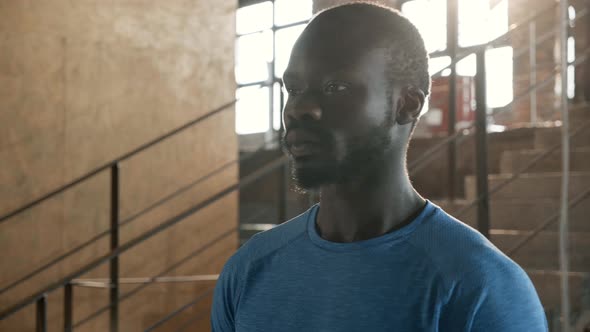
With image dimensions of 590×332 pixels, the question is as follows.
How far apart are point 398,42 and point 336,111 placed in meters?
0.10

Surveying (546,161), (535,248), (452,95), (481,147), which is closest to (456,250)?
(481,147)

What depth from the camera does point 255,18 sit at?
8969 millimetres

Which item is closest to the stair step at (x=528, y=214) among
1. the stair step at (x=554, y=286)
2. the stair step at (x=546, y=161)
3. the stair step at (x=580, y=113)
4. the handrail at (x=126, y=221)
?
the stair step at (x=546, y=161)

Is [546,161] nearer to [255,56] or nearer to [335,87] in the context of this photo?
[335,87]

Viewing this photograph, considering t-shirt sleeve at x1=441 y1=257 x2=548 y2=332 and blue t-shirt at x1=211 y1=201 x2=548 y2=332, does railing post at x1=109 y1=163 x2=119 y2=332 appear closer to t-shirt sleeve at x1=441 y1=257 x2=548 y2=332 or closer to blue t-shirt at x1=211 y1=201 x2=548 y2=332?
blue t-shirt at x1=211 y1=201 x2=548 y2=332

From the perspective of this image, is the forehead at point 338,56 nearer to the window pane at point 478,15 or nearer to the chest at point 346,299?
the chest at point 346,299

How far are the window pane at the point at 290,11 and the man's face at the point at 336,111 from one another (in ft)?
26.2

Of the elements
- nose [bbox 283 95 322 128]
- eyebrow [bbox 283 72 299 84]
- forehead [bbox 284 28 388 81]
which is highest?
forehead [bbox 284 28 388 81]

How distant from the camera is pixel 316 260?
0.75 m

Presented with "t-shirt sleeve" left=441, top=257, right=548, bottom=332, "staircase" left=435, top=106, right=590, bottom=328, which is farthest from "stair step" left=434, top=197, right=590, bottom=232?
"t-shirt sleeve" left=441, top=257, right=548, bottom=332

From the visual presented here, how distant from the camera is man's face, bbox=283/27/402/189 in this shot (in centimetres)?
69

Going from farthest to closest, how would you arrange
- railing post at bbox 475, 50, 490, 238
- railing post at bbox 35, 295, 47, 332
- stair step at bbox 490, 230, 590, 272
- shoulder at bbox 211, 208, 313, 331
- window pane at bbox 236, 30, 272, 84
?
1. window pane at bbox 236, 30, 272, 84
2. stair step at bbox 490, 230, 590, 272
3. railing post at bbox 475, 50, 490, 238
4. railing post at bbox 35, 295, 47, 332
5. shoulder at bbox 211, 208, 313, 331

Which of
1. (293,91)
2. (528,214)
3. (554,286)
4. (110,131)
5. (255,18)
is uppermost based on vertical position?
(255,18)

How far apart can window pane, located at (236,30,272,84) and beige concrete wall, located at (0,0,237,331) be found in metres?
4.15
